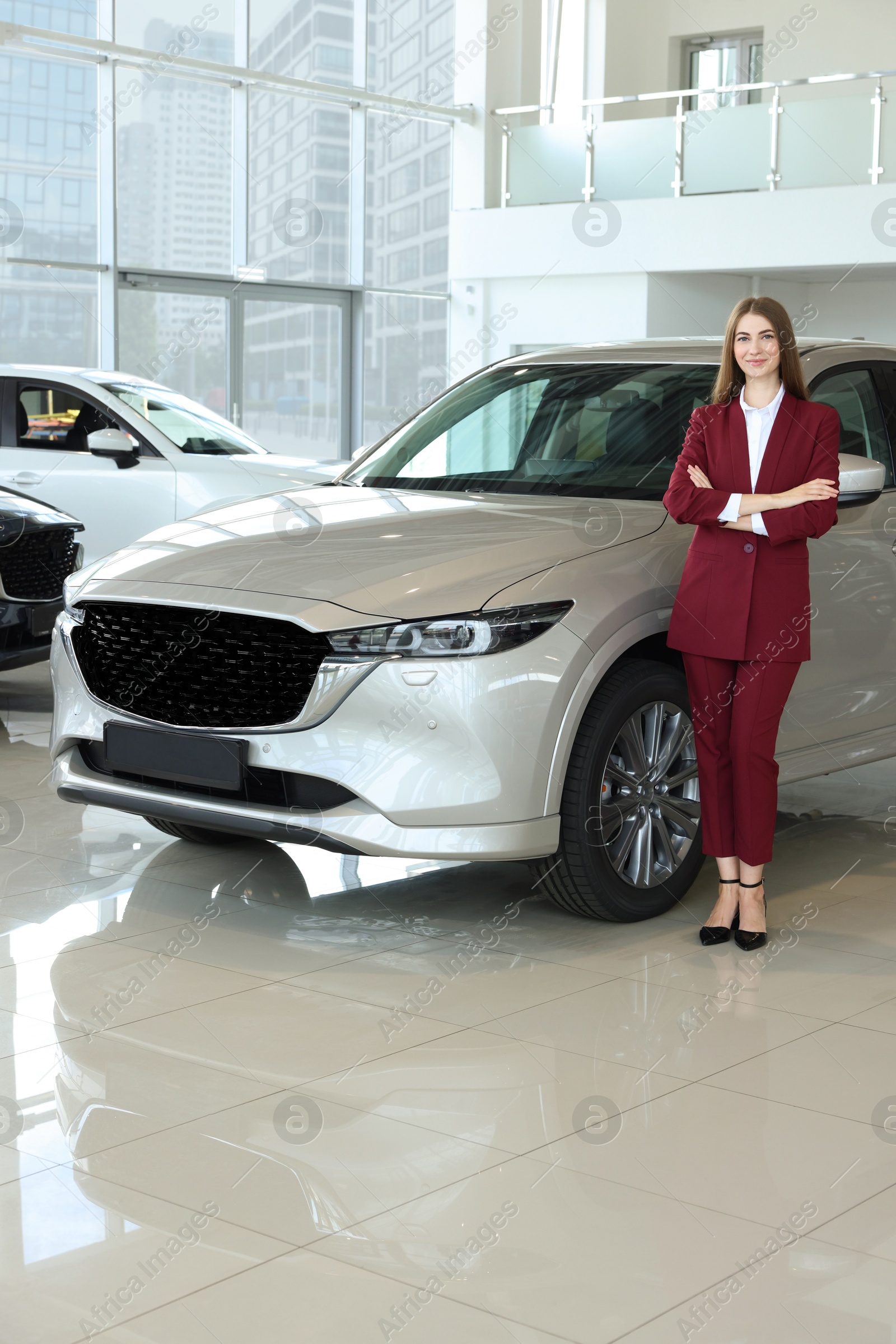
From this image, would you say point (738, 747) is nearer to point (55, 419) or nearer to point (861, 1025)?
point (861, 1025)

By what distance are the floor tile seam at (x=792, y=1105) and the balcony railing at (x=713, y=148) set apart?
11646 mm

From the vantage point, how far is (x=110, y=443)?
845 centimetres

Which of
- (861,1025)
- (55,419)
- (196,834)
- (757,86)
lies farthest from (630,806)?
(757,86)

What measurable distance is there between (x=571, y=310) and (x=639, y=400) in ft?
40.2

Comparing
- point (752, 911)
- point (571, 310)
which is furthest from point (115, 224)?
point (752, 911)

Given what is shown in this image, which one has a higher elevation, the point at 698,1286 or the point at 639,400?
the point at 639,400

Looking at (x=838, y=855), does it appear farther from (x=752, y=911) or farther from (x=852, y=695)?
(x=752, y=911)

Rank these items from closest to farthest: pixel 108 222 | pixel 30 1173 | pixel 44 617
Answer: pixel 30 1173 → pixel 44 617 → pixel 108 222

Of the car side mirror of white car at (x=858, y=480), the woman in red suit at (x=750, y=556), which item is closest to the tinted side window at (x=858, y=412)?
the car side mirror of white car at (x=858, y=480)

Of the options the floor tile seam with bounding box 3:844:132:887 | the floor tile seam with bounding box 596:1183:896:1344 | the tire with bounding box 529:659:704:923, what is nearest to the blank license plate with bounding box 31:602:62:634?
the floor tile seam with bounding box 3:844:132:887

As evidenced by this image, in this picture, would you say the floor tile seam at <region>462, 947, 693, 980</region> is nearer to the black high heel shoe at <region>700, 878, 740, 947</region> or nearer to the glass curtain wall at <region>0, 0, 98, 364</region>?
the black high heel shoe at <region>700, 878, 740, 947</region>

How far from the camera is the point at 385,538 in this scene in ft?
12.6

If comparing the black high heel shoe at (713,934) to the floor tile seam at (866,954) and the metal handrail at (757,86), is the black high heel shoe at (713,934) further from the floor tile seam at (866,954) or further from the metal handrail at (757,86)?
the metal handrail at (757,86)

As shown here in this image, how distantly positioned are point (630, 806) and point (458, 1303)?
1.85 metres
